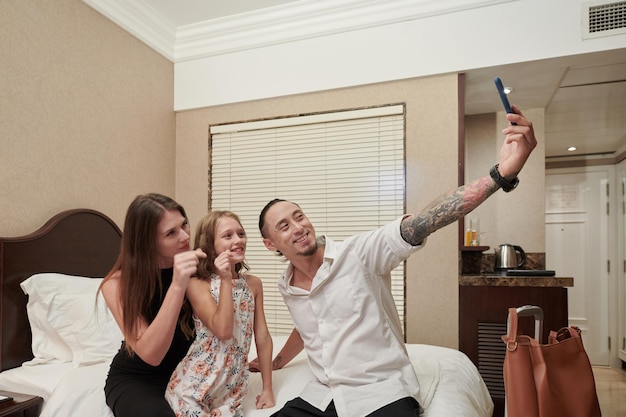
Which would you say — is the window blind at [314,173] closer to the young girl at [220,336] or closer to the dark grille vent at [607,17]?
the dark grille vent at [607,17]

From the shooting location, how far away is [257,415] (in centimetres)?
159

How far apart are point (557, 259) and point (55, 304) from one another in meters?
5.34

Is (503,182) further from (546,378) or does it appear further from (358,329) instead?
(358,329)

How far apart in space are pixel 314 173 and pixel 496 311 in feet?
5.03

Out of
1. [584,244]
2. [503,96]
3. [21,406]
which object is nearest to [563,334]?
[503,96]

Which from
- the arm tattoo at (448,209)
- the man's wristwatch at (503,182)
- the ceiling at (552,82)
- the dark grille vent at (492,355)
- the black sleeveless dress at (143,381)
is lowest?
the dark grille vent at (492,355)

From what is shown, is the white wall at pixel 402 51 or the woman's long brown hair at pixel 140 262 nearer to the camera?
the woman's long brown hair at pixel 140 262

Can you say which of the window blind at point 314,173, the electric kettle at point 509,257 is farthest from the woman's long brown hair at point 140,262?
the electric kettle at point 509,257

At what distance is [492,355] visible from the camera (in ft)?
9.17

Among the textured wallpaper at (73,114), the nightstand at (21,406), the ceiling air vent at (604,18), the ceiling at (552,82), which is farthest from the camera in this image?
the ceiling at (552,82)

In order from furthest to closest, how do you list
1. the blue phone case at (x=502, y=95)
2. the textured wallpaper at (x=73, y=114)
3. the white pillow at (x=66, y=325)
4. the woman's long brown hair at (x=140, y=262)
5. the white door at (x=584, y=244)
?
the white door at (x=584, y=244)
the textured wallpaper at (x=73, y=114)
the white pillow at (x=66, y=325)
the woman's long brown hair at (x=140, y=262)
the blue phone case at (x=502, y=95)

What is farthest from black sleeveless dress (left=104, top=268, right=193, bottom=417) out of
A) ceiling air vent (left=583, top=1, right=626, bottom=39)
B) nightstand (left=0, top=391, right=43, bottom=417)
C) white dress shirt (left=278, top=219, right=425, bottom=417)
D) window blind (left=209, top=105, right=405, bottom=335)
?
ceiling air vent (left=583, top=1, right=626, bottom=39)

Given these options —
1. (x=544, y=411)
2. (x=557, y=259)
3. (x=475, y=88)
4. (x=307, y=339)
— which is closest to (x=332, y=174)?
(x=475, y=88)

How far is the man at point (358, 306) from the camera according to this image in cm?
146
